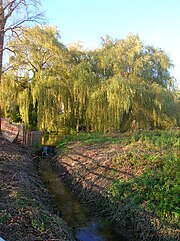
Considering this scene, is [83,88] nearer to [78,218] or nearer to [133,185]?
[133,185]

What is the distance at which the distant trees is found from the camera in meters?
14.1

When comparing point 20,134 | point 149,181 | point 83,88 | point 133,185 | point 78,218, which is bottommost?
point 78,218

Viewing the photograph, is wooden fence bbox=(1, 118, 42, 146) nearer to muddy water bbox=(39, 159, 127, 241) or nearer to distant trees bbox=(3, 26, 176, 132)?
distant trees bbox=(3, 26, 176, 132)

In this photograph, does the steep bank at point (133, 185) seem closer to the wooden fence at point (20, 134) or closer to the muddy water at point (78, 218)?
the muddy water at point (78, 218)

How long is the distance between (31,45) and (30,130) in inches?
180

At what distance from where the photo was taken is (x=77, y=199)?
710 cm

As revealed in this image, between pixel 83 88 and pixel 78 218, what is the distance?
31.2 ft

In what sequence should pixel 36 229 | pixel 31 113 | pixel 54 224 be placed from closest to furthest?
pixel 36 229
pixel 54 224
pixel 31 113

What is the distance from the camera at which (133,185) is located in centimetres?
592

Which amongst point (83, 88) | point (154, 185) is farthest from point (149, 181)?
point (83, 88)

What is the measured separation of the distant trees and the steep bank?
5.09 metres

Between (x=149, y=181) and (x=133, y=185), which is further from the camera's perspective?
(x=133, y=185)

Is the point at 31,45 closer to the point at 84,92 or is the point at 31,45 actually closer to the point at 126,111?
the point at 84,92

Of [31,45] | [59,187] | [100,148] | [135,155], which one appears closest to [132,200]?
[135,155]
